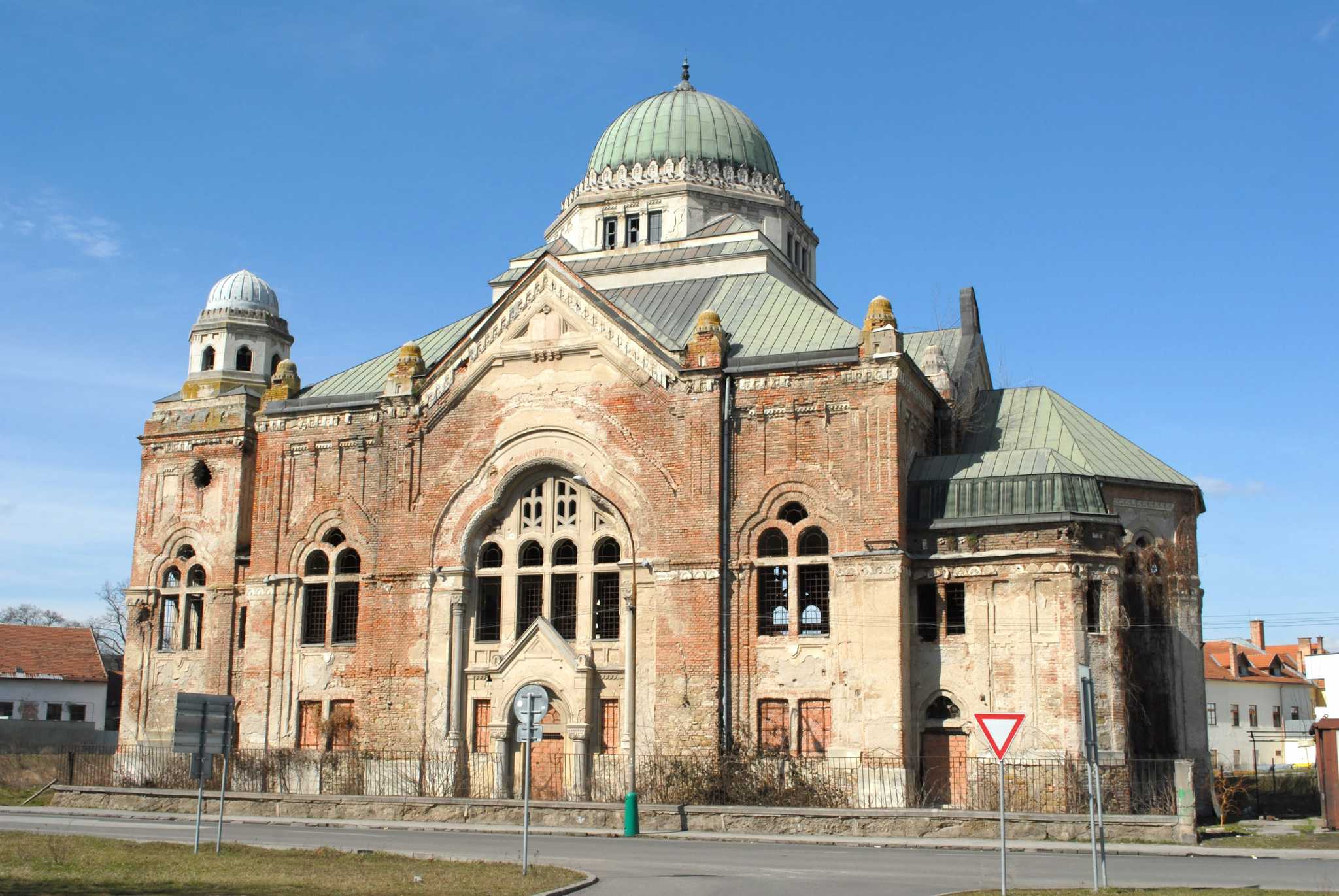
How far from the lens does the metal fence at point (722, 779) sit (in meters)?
33.7

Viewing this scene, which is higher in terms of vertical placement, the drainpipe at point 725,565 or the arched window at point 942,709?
the drainpipe at point 725,565

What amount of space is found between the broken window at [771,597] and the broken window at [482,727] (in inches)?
314

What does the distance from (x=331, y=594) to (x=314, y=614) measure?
3.33 ft

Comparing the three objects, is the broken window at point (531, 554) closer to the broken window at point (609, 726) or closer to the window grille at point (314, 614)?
the broken window at point (609, 726)

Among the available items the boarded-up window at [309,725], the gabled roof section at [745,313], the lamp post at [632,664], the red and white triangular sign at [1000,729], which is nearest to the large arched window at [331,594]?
the boarded-up window at [309,725]

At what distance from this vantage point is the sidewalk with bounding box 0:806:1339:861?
26531mm

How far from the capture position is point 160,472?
1797 inches

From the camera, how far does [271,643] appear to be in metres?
41.6

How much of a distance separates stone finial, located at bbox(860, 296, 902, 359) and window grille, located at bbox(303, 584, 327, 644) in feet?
57.1

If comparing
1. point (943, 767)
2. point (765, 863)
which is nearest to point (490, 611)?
point (943, 767)

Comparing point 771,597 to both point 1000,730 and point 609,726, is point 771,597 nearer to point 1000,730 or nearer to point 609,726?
point 609,726

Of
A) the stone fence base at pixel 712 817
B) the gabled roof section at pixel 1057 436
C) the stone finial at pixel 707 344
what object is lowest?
the stone fence base at pixel 712 817

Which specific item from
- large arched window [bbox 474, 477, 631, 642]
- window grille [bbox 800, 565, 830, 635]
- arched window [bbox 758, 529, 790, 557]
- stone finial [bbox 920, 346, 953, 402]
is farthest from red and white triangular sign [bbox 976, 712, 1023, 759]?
stone finial [bbox 920, 346, 953, 402]

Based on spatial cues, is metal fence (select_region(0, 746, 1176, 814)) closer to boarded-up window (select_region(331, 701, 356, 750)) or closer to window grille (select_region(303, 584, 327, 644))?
boarded-up window (select_region(331, 701, 356, 750))
